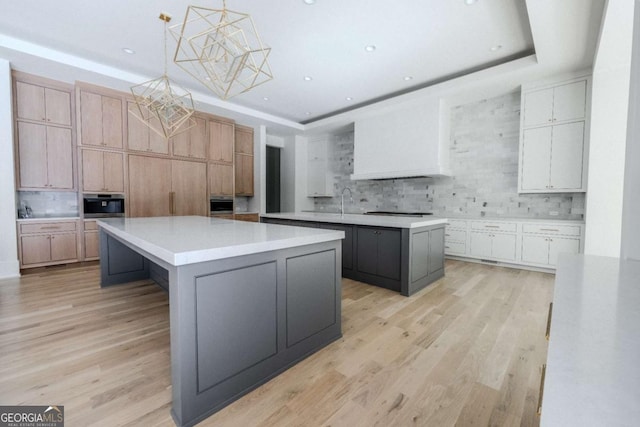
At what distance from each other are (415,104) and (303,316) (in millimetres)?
4436

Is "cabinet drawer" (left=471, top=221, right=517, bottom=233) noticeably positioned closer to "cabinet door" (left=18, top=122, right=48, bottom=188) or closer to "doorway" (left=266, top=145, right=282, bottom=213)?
"doorway" (left=266, top=145, right=282, bottom=213)

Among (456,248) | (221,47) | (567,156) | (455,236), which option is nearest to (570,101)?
(567,156)

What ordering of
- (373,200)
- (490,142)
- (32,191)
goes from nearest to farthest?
(32,191), (490,142), (373,200)

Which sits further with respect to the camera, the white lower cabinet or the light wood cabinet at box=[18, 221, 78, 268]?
the light wood cabinet at box=[18, 221, 78, 268]

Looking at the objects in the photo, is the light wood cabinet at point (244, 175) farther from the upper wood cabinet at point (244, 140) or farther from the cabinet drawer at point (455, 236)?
the cabinet drawer at point (455, 236)

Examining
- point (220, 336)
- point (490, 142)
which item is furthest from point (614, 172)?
point (220, 336)

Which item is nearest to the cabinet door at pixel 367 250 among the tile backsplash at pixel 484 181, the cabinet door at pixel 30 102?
the tile backsplash at pixel 484 181

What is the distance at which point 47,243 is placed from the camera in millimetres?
4203

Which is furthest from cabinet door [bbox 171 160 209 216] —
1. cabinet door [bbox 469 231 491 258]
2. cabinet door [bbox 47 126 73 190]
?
cabinet door [bbox 469 231 491 258]

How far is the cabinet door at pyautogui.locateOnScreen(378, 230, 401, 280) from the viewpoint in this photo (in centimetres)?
320

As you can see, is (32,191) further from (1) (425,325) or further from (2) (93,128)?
(1) (425,325)

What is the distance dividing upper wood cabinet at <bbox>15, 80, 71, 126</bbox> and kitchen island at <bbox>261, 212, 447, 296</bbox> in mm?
4107

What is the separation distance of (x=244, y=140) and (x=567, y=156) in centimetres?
592

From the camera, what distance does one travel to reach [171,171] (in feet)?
17.5
